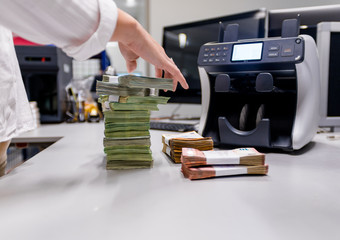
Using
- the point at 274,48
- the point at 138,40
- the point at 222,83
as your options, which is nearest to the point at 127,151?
the point at 138,40

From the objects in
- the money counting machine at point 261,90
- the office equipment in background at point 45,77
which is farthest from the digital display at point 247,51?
the office equipment in background at point 45,77

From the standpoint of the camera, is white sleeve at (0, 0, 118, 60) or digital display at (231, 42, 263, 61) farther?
digital display at (231, 42, 263, 61)

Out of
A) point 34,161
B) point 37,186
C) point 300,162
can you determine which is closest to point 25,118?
point 34,161

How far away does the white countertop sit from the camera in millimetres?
344

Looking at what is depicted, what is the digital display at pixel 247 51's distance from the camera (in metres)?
0.76

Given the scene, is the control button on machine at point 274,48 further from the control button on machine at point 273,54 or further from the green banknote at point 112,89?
the green banknote at point 112,89

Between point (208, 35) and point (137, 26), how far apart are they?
0.93 metres

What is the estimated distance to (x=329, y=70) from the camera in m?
1.05

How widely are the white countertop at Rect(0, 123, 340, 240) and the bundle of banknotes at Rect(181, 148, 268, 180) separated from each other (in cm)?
1

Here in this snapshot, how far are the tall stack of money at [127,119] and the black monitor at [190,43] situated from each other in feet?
2.50

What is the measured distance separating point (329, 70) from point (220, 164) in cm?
77

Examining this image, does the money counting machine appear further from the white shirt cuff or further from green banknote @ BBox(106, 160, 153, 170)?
the white shirt cuff

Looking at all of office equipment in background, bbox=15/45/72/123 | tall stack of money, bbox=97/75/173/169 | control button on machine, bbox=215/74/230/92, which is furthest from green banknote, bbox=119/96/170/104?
office equipment in background, bbox=15/45/72/123

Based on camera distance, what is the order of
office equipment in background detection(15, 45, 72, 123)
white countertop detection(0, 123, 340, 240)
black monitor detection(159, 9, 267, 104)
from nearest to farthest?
white countertop detection(0, 123, 340, 240) < black monitor detection(159, 9, 267, 104) < office equipment in background detection(15, 45, 72, 123)
